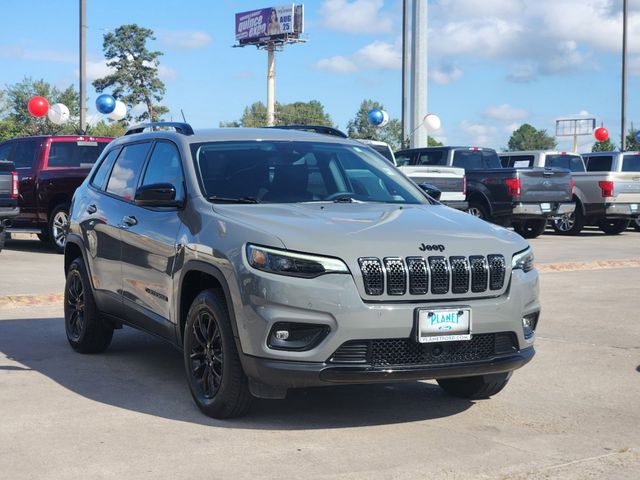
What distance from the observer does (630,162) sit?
75.5 ft

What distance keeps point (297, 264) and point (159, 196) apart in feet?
4.44

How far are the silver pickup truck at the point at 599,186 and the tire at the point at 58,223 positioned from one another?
11.0m

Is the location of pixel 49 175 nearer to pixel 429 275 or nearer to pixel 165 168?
pixel 165 168

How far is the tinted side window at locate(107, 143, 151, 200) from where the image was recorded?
714 centimetres

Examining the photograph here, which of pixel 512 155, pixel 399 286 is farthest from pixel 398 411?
pixel 512 155

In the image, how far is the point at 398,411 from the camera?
19.2 feet

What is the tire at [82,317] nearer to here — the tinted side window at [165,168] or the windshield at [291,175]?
the tinted side window at [165,168]

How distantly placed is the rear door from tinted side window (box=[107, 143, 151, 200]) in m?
0.17

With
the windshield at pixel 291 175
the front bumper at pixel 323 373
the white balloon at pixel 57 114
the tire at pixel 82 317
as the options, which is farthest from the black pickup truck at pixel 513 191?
the front bumper at pixel 323 373

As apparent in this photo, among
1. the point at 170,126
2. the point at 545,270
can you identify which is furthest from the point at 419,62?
the point at 170,126

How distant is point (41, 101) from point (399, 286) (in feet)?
89.0

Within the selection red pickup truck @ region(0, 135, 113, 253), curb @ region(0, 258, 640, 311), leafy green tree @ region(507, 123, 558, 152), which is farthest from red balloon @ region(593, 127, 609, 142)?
leafy green tree @ region(507, 123, 558, 152)

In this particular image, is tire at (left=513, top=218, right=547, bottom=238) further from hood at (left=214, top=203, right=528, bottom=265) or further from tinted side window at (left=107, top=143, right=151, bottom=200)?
hood at (left=214, top=203, right=528, bottom=265)

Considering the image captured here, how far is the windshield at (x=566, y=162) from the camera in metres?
23.1
